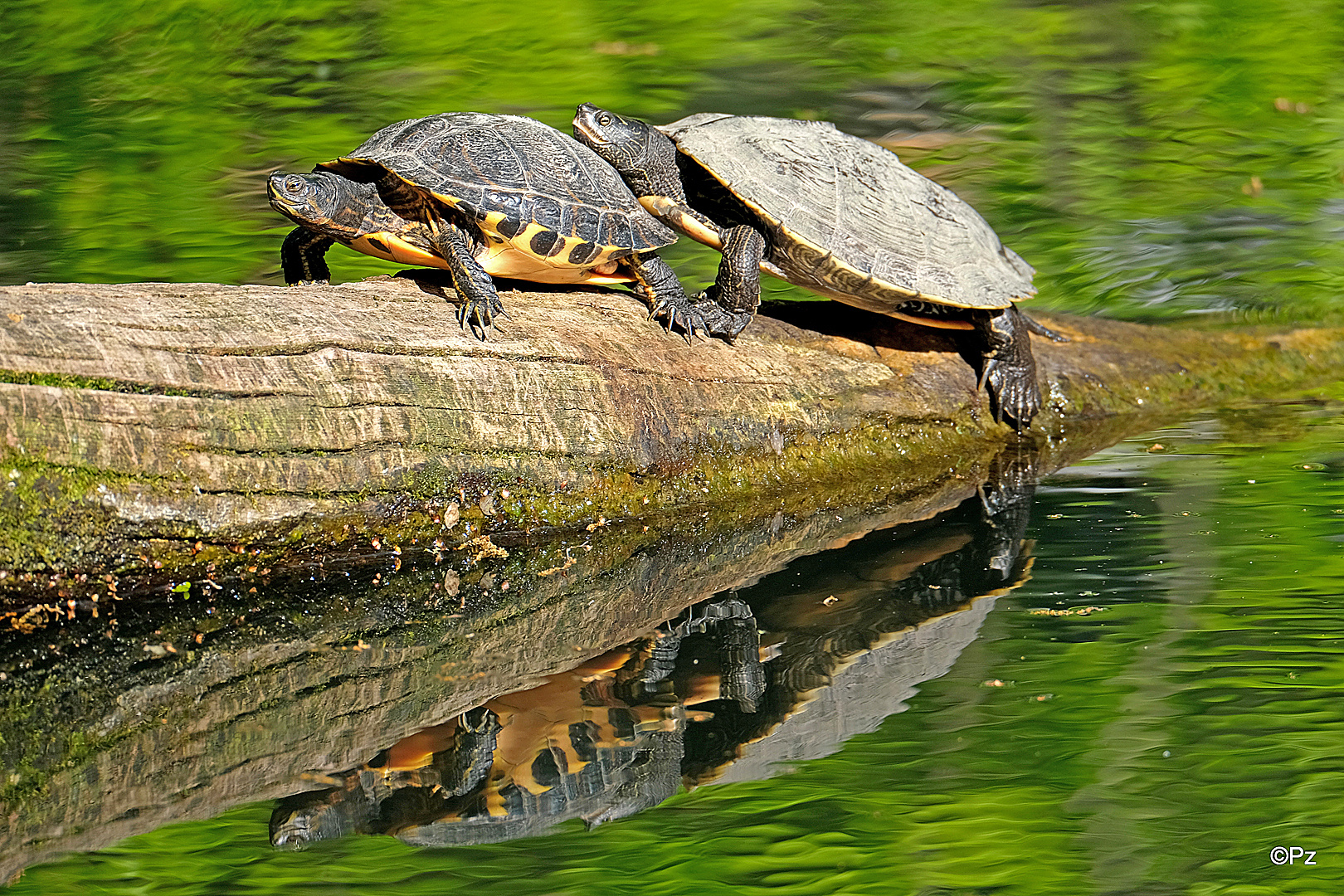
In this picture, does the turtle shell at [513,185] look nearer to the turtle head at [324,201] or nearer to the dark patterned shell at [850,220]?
the turtle head at [324,201]

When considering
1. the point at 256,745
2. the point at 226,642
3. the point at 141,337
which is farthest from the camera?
the point at 141,337

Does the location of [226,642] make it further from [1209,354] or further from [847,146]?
[1209,354]

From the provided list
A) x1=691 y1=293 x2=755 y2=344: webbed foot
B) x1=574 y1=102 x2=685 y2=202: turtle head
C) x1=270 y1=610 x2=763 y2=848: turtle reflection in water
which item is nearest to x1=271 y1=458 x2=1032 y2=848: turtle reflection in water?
x1=270 y1=610 x2=763 y2=848: turtle reflection in water

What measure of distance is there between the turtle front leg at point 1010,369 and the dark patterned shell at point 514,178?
49.9 inches

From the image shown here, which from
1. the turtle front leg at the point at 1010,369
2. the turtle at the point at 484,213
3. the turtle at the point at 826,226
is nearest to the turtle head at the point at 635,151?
the turtle at the point at 826,226

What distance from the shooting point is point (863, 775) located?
2.08 m

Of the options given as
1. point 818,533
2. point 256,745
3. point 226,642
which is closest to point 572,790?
point 256,745

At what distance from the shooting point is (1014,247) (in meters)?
6.25

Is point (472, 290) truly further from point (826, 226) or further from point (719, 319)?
point (826, 226)

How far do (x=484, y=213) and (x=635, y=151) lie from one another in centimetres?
87

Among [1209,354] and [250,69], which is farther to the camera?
[250,69]

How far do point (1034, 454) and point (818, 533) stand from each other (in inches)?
48.7

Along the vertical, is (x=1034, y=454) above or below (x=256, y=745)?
below

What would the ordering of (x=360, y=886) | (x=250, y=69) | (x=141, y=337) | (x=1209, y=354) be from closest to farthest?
(x=360, y=886) → (x=141, y=337) → (x=1209, y=354) → (x=250, y=69)
